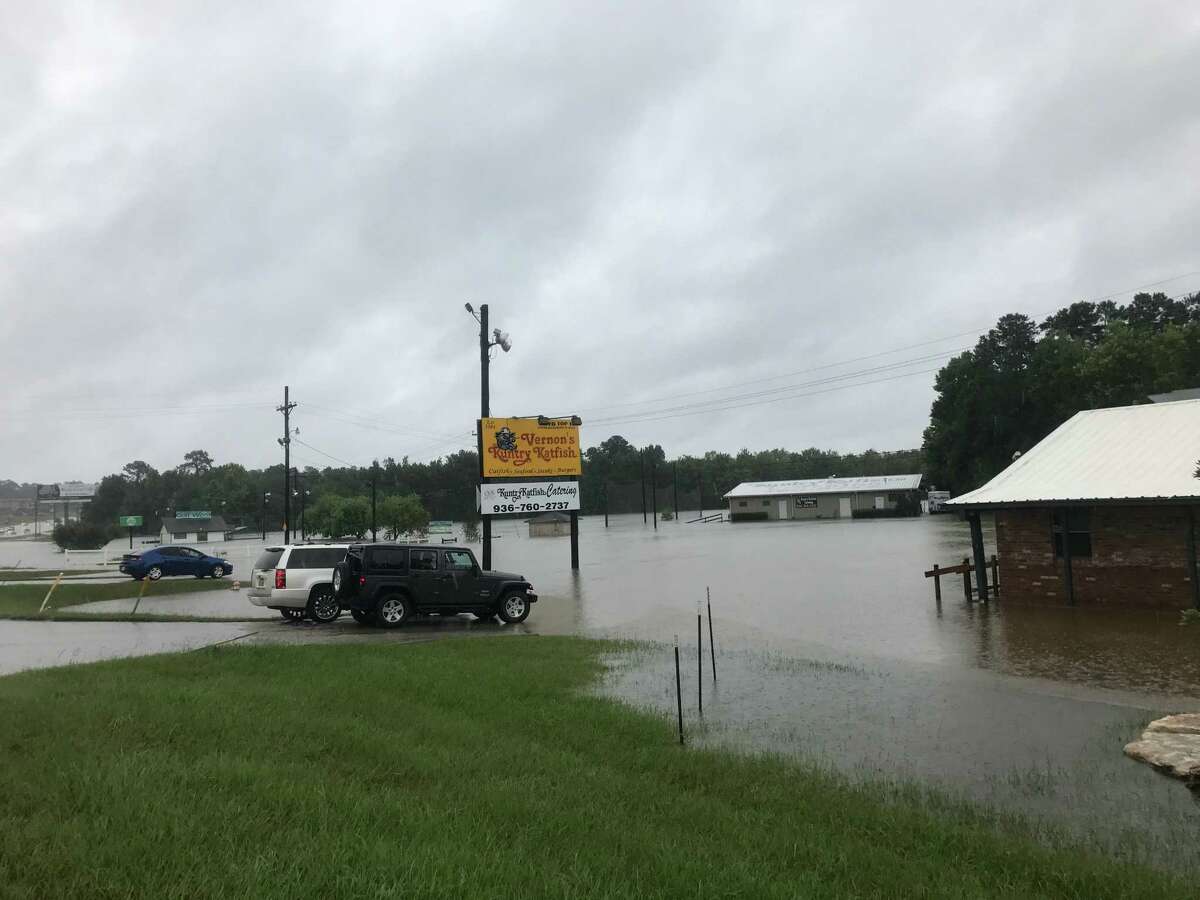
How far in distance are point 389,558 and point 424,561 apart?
74 cm

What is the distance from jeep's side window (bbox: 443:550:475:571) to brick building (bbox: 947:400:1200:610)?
1162cm

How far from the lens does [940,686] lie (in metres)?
11.3

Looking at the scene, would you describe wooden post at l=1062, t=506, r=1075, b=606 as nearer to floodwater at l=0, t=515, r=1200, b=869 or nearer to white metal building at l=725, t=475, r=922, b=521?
floodwater at l=0, t=515, r=1200, b=869

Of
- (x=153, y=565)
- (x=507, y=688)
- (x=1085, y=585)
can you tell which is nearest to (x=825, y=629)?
(x=1085, y=585)

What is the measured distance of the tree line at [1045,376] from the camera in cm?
6531

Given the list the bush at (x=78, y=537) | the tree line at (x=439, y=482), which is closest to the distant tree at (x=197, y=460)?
the tree line at (x=439, y=482)

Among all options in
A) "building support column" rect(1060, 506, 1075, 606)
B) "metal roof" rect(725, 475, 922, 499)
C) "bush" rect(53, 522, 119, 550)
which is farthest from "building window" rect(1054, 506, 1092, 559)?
"metal roof" rect(725, 475, 922, 499)

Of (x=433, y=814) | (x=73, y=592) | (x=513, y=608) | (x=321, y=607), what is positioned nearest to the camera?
(x=433, y=814)

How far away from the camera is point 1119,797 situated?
686 centimetres

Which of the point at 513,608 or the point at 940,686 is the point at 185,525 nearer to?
the point at 513,608

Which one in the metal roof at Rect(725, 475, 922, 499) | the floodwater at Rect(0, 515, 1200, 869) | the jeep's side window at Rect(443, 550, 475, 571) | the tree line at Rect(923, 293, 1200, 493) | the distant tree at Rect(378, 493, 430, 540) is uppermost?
the tree line at Rect(923, 293, 1200, 493)

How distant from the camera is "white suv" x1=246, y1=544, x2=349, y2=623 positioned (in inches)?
755

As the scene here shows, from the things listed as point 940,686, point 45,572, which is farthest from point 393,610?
point 45,572

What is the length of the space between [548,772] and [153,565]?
111 feet
